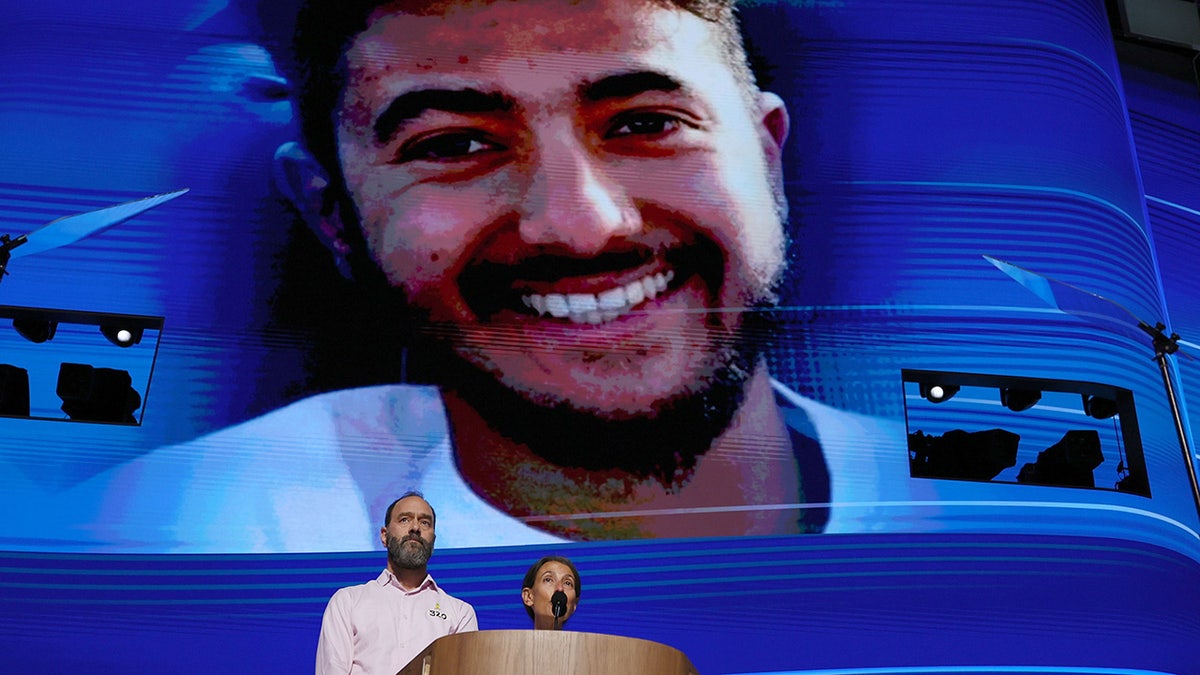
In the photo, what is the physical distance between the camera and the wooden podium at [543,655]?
2.29 m

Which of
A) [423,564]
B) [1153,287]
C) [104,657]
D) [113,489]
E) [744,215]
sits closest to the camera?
[423,564]

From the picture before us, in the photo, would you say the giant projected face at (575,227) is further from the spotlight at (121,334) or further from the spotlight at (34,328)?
the spotlight at (34,328)

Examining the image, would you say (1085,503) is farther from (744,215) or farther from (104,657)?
(104,657)

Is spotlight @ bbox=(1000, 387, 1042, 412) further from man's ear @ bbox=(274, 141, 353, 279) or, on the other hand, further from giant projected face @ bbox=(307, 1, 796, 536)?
man's ear @ bbox=(274, 141, 353, 279)

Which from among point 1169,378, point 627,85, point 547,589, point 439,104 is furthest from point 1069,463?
point 439,104

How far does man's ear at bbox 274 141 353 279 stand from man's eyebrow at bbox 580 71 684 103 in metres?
1.40

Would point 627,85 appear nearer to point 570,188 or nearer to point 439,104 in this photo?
point 570,188

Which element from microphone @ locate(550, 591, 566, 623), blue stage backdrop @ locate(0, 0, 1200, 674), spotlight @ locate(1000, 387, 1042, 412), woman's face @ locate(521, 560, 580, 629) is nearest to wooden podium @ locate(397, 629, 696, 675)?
microphone @ locate(550, 591, 566, 623)

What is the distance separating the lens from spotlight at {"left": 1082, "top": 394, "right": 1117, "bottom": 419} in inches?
233

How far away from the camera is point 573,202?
5.95 meters

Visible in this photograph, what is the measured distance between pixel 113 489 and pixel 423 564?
2.31m

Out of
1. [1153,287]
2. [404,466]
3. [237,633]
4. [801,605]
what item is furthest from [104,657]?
[1153,287]

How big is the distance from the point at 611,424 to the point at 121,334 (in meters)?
2.30

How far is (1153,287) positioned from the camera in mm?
6422
